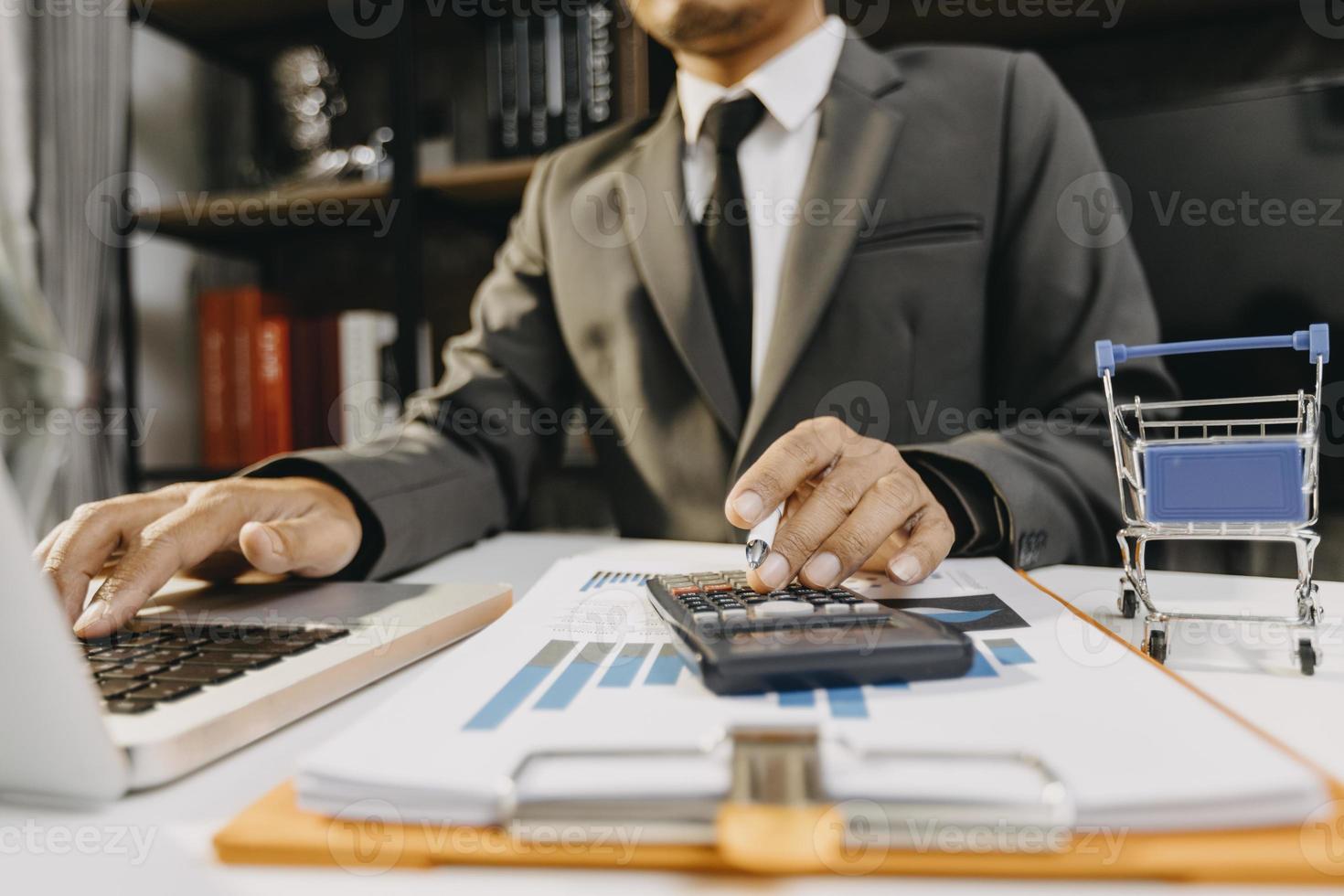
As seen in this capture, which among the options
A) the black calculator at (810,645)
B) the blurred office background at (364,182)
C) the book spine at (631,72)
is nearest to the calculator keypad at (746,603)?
Answer: the black calculator at (810,645)

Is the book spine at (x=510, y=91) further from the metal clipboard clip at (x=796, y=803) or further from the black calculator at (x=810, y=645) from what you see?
the metal clipboard clip at (x=796, y=803)

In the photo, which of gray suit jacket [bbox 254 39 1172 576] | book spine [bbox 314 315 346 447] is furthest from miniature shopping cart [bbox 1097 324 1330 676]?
book spine [bbox 314 315 346 447]

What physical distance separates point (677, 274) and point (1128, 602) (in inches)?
27.6

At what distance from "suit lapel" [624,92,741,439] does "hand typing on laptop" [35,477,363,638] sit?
1.58ft

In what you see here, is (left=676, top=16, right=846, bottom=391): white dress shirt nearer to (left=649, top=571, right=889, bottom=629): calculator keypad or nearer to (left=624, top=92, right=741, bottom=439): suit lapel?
(left=624, top=92, right=741, bottom=439): suit lapel

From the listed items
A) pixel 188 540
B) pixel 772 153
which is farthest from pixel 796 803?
pixel 772 153

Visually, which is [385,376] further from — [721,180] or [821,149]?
[821,149]

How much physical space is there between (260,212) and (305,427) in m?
0.45

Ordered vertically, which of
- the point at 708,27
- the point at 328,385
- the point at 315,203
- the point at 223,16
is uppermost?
the point at 223,16

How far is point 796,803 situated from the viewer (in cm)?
24

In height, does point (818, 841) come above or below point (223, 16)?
below

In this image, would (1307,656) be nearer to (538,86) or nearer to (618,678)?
(618,678)

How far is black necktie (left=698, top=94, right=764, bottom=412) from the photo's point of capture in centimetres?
110

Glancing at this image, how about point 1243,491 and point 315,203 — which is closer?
point 1243,491
